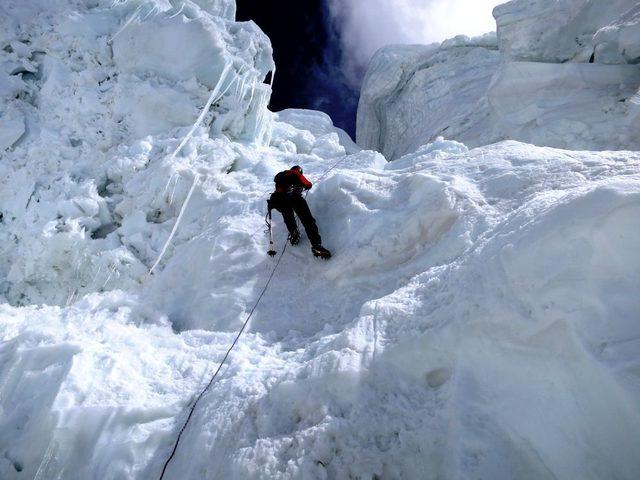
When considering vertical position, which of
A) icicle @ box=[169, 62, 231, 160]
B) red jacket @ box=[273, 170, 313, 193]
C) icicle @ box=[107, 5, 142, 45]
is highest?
icicle @ box=[107, 5, 142, 45]

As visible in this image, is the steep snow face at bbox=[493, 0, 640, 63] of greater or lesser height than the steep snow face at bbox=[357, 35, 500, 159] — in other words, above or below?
above

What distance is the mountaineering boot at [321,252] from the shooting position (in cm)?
521

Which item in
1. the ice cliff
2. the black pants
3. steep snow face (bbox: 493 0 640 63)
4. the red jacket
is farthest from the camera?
steep snow face (bbox: 493 0 640 63)

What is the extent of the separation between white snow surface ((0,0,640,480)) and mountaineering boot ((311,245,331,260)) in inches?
6.6

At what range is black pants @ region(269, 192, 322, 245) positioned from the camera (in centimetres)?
542

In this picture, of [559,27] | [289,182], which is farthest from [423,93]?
[289,182]

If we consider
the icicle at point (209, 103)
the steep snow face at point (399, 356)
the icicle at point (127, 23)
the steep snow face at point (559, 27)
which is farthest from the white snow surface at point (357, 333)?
the steep snow face at point (559, 27)

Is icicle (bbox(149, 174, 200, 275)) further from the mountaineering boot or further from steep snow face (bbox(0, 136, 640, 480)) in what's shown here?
the mountaineering boot

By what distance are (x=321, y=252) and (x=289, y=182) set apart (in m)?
1.25

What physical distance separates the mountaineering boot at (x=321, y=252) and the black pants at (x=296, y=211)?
0.31 feet

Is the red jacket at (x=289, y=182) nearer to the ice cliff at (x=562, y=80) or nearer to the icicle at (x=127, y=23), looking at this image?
the ice cliff at (x=562, y=80)

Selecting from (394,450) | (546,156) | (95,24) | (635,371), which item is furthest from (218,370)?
(95,24)

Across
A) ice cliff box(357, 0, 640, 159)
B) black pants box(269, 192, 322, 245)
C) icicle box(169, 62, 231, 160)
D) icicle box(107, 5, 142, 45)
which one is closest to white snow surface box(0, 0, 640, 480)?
black pants box(269, 192, 322, 245)

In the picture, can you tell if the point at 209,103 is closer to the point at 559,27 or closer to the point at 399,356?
the point at 399,356
